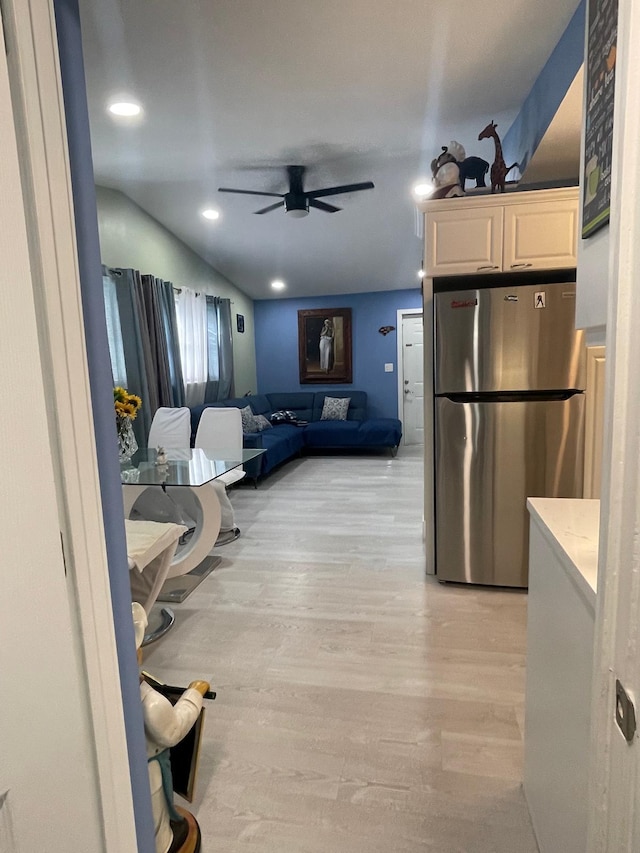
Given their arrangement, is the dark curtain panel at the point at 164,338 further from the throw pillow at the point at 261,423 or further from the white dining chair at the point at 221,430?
the throw pillow at the point at 261,423

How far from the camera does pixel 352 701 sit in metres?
1.86

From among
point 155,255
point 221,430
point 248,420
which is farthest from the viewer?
point 248,420

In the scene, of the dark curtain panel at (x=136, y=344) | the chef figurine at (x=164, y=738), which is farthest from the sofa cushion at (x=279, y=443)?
the chef figurine at (x=164, y=738)

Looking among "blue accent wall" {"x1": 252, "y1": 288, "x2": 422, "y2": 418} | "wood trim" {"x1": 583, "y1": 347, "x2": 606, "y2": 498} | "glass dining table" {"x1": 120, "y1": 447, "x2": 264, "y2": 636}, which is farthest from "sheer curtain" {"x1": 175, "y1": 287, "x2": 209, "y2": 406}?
"wood trim" {"x1": 583, "y1": 347, "x2": 606, "y2": 498}

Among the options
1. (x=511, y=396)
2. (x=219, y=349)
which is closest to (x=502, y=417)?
(x=511, y=396)

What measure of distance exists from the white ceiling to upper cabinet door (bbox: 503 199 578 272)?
714 mm

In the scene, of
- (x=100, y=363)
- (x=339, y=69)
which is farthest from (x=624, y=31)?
(x=339, y=69)

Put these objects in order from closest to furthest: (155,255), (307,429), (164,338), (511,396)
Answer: (511,396)
(164,338)
(155,255)
(307,429)

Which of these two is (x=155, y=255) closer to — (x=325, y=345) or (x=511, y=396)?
(x=325, y=345)

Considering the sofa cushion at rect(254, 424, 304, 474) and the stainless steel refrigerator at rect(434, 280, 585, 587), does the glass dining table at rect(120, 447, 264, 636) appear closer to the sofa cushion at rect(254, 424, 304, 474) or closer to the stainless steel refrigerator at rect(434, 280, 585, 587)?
the stainless steel refrigerator at rect(434, 280, 585, 587)

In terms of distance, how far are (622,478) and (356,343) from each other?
275 inches

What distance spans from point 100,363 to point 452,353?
2.09m

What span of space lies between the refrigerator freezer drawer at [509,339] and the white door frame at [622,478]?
2.13 meters

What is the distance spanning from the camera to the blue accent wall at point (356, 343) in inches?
284
